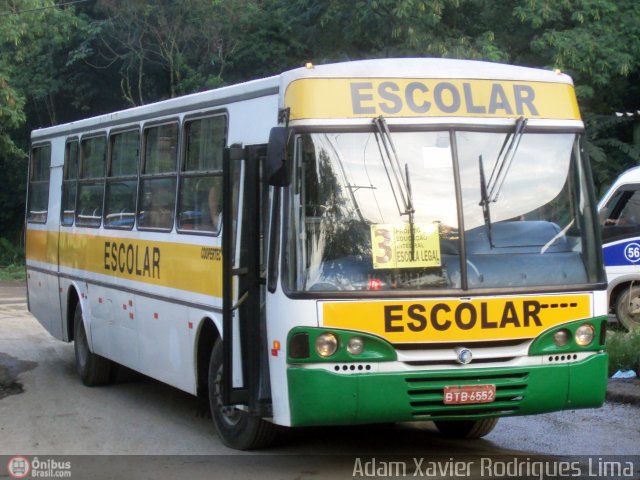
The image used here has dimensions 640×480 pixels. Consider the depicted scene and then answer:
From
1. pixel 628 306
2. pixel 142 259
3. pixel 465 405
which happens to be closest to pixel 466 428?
pixel 465 405

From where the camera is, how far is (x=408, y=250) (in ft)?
23.4

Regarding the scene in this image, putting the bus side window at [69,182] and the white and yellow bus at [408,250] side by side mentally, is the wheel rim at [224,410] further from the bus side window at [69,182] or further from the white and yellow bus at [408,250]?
the bus side window at [69,182]

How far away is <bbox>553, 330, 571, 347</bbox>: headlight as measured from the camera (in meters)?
7.35

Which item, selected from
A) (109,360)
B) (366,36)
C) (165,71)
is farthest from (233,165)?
(165,71)

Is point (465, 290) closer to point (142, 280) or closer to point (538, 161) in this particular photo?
point (538, 161)

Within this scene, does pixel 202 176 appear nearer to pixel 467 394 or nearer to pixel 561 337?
pixel 467 394

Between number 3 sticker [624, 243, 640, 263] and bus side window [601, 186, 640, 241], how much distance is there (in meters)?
0.15

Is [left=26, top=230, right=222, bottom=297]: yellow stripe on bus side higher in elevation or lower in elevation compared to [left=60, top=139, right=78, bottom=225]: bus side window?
lower

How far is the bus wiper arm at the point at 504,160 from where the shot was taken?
741cm

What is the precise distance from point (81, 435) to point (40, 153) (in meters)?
6.15

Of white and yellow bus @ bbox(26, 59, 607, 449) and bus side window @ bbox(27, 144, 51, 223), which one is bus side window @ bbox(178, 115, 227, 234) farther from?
bus side window @ bbox(27, 144, 51, 223)

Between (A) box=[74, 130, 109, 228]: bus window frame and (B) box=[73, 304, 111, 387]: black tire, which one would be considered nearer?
(A) box=[74, 130, 109, 228]: bus window frame

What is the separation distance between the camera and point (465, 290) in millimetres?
7148

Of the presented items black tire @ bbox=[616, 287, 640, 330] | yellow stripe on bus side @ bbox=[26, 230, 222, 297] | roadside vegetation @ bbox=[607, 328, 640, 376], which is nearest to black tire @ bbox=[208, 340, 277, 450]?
yellow stripe on bus side @ bbox=[26, 230, 222, 297]
